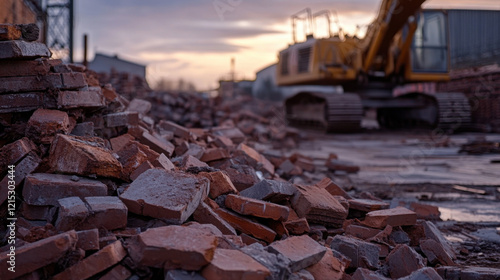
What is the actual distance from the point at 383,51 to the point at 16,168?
12061 mm

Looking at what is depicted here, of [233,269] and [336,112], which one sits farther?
[336,112]

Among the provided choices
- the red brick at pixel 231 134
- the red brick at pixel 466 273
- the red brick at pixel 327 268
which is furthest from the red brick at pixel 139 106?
the red brick at pixel 466 273

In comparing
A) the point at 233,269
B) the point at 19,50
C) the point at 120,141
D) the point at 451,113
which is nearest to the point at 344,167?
the point at 120,141

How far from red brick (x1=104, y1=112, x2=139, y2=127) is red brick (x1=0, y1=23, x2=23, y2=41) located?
1146 mm

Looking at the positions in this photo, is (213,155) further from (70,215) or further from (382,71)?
(382,71)

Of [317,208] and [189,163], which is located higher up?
[189,163]

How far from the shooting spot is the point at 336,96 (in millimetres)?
13633

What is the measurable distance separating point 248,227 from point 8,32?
2288 millimetres


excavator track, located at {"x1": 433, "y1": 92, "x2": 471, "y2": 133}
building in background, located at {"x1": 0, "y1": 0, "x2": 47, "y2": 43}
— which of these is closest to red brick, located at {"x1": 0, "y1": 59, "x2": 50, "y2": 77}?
building in background, located at {"x1": 0, "y1": 0, "x2": 47, "y2": 43}

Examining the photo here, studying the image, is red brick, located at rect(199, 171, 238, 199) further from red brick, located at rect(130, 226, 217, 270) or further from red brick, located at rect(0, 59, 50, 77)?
red brick, located at rect(0, 59, 50, 77)

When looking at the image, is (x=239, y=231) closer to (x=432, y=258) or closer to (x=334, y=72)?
(x=432, y=258)

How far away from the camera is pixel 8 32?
3510 mm

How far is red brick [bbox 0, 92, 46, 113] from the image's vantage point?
11.8 feet

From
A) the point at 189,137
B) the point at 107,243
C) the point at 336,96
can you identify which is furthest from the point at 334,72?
the point at 107,243
